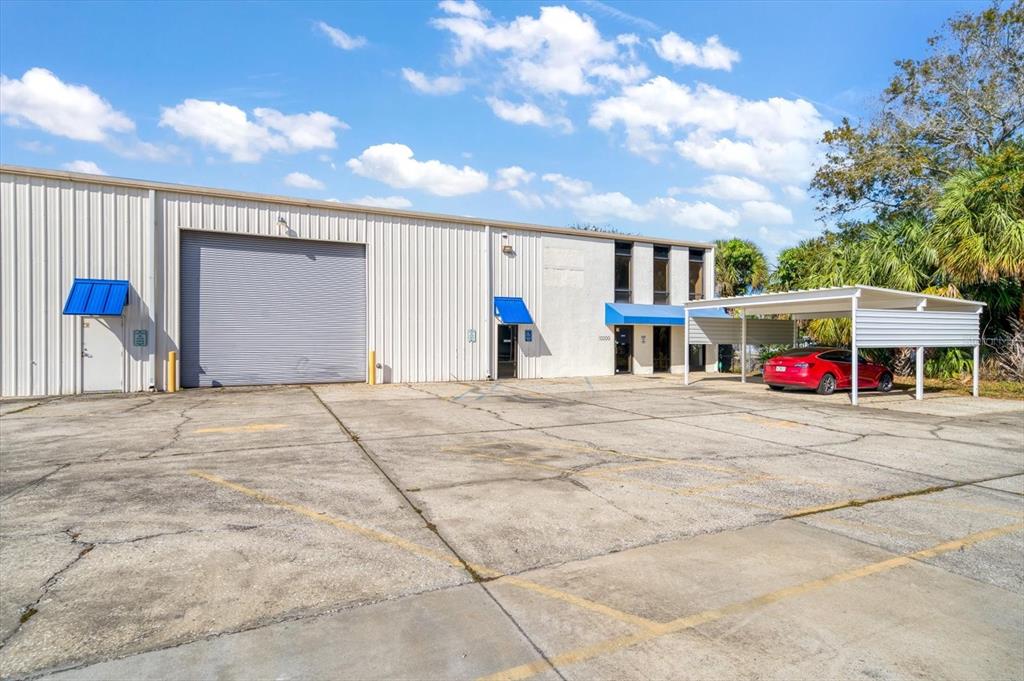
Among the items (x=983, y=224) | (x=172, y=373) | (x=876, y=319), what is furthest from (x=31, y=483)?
(x=983, y=224)

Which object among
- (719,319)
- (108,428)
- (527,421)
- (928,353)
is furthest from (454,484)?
(928,353)

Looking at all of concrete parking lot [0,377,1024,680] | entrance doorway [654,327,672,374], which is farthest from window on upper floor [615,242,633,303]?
concrete parking lot [0,377,1024,680]

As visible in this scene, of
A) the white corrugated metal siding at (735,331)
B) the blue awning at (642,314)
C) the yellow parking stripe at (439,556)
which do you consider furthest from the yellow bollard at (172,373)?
the white corrugated metal siding at (735,331)

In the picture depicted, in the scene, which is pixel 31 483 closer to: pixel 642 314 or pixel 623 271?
pixel 642 314

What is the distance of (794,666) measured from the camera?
114 inches

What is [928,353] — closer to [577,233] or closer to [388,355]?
[577,233]

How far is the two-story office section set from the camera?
15.8 meters

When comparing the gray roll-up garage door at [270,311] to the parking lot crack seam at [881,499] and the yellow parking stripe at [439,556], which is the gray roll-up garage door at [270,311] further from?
the parking lot crack seam at [881,499]

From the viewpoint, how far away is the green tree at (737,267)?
33562 millimetres

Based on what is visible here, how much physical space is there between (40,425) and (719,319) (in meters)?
21.3

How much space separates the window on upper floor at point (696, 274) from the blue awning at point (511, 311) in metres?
9.68

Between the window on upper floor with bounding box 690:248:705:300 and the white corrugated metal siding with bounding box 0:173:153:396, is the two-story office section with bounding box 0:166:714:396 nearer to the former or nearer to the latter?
the white corrugated metal siding with bounding box 0:173:153:396

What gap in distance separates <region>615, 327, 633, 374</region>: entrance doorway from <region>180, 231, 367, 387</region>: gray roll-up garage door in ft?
38.2

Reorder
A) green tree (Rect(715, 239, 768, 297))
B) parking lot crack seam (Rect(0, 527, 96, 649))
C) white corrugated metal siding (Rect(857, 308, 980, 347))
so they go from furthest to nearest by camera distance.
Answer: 1. green tree (Rect(715, 239, 768, 297))
2. white corrugated metal siding (Rect(857, 308, 980, 347))
3. parking lot crack seam (Rect(0, 527, 96, 649))
